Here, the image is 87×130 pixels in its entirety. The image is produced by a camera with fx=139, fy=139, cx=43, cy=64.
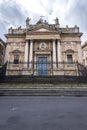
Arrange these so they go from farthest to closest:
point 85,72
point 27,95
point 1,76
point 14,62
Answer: point 14,62 < point 85,72 < point 1,76 < point 27,95

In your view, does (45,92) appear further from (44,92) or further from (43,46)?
(43,46)

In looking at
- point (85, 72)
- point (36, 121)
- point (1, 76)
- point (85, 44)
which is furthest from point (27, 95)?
point (85, 44)

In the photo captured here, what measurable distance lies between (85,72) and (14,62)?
12326 millimetres

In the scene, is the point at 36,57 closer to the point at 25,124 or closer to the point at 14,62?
the point at 14,62

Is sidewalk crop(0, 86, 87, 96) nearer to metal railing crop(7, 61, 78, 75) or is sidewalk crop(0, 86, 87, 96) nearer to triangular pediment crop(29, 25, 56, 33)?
metal railing crop(7, 61, 78, 75)

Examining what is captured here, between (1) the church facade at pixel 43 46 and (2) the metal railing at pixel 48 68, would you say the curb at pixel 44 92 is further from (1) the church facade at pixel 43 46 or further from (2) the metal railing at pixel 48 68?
(1) the church facade at pixel 43 46

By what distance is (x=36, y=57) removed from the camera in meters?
21.8

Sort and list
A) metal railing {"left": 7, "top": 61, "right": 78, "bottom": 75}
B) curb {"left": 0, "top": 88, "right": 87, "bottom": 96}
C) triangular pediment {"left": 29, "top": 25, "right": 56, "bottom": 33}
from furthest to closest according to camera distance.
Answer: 1. triangular pediment {"left": 29, "top": 25, "right": 56, "bottom": 33}
2. metal railing {"left": 7, "top": 61, "right": 78, "bottom": 75}
3. curb {"left": 0, "top": 88, "right": 87, "bottom": 96}

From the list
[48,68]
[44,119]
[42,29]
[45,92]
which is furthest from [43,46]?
[44,119]

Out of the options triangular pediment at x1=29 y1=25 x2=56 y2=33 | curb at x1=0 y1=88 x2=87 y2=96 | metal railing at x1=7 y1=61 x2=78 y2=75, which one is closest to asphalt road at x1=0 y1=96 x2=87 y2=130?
curb at x1=0 y1=88 x2=87 y2=96

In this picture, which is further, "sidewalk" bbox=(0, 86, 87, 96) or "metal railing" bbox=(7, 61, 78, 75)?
"metal railing" bbox=(7, 61, 78, 75)

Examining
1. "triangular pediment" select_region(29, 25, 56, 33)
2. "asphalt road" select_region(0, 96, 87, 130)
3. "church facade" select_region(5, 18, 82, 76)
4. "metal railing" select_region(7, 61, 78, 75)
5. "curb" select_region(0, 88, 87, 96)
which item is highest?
"triangular pediment" select_region(29, 25, 56, 33)

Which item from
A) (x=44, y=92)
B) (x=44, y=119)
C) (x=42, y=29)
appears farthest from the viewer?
(x=42, y=29)

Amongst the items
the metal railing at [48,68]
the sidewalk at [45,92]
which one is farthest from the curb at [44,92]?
the metal railing at [48,68]
